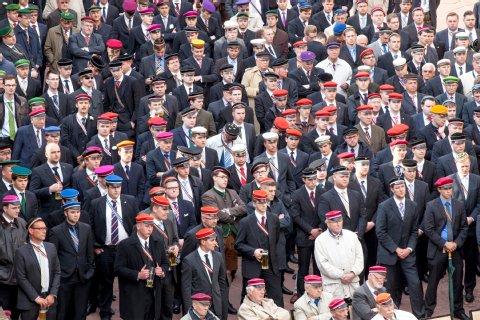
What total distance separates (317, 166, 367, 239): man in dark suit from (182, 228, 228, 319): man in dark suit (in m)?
1.95

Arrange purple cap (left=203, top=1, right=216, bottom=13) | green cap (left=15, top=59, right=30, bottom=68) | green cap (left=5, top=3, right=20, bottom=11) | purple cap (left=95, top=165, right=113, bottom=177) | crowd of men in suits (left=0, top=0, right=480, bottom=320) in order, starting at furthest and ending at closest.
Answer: purple cap (left=203, top=1, right=216, bottom=13) < green cap (left=5, top=3, right=20, bottom=11) < green cap (left=15, top=59, right=30, bottom=68) < purple cap (left=95, top=165, right=113, bottom=177) < crowd of men in suits (left=0, top=0, right=480, bottom=320)

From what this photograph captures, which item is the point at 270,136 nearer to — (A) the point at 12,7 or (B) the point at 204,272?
(B) the point at 204,272

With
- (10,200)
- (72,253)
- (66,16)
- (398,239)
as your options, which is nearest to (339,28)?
(66,16)

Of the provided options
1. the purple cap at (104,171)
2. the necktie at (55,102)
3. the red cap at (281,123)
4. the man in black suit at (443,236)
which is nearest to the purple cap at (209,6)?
the necktie at (55,102)

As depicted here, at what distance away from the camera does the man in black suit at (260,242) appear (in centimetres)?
1889

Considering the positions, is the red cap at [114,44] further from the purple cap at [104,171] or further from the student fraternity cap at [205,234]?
the student fraternity cap at [205,234]

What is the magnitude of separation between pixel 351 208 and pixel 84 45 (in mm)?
7084

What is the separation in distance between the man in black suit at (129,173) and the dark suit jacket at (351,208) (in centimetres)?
268

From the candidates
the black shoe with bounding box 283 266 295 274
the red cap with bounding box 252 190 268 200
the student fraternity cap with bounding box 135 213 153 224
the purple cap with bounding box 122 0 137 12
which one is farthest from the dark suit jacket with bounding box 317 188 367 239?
the purple cap with bounding box 122 0 137 12

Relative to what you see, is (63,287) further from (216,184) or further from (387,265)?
(387,265)

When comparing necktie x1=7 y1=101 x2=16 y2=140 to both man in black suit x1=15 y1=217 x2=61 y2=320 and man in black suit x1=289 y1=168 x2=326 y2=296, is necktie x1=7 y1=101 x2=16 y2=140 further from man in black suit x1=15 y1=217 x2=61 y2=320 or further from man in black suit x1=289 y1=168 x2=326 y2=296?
man in black suit x1=289 y1=168 x2=326 y2=296

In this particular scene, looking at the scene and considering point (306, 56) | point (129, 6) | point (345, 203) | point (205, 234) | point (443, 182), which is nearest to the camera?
point (205, 234)

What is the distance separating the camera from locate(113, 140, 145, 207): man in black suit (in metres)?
20.0

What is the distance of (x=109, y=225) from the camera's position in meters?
18.9
